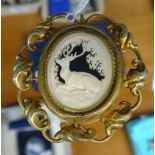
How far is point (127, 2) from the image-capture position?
26.3 inches

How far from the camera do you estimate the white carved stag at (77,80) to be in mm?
370

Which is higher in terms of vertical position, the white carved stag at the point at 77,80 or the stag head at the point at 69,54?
the stag head at the point at 69,54

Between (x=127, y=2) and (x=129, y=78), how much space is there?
34 centimetres

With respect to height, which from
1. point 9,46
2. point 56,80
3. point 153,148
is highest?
point 9,46

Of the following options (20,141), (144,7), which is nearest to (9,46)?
(20,141)

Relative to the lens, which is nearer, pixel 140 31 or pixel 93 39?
pixel 93 39

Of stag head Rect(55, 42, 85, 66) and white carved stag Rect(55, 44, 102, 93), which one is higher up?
stag head Rect(55, 42, 85, 66)

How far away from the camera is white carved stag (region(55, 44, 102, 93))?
1.21 ft

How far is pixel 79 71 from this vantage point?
0.37 metres

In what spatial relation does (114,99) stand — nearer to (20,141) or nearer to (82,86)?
(82,86)

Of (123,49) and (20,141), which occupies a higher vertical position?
(123,49)

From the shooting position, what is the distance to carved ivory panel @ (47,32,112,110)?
372 mm

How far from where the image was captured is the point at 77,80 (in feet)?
1.21

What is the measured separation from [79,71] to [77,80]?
0.5 inches
